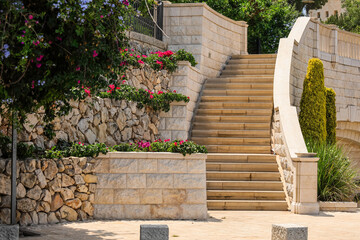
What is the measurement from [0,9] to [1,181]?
3.71 metres

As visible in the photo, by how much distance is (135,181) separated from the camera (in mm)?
11312

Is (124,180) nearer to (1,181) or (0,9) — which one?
(1,181)

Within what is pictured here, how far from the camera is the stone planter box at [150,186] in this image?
11.2 metres

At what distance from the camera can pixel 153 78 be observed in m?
15.8

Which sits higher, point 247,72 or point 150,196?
point 247,72

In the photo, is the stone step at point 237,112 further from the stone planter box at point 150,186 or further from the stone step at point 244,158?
the stone planter box at point 150,186

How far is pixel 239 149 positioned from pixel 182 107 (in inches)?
76.8

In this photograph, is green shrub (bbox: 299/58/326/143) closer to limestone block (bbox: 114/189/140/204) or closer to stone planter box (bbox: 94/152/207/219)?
stone planter box (bbox: 94/152/207/219)

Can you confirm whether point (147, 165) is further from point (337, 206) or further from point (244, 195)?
point (337, 206)

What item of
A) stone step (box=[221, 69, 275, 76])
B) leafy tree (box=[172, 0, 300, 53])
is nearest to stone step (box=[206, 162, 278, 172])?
stone step (box=[221, 69, 275, 76])

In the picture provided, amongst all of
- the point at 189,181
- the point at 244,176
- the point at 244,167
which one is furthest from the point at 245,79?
the point at 189,181

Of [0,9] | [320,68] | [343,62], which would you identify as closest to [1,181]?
[0,9]

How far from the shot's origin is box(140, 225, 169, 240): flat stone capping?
24.0ft

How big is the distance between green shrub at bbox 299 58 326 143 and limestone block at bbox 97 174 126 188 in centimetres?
759
